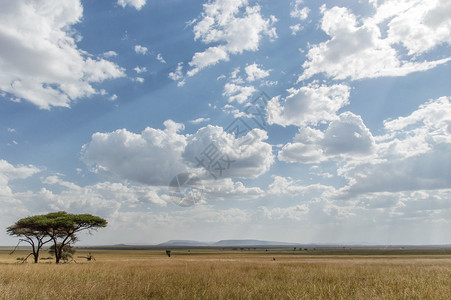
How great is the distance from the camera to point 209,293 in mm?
8461

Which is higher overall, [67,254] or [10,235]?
[10,235]

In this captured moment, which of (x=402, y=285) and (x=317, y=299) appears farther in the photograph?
(x=402, y=285)

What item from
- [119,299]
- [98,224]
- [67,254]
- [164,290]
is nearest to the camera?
[119,299]

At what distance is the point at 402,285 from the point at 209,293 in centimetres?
715

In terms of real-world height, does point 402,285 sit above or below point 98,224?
below

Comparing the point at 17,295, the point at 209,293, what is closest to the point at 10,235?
the point at 17,295

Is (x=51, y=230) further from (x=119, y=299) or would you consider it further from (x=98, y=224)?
(x=119, y=299)

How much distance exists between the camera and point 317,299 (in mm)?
7582

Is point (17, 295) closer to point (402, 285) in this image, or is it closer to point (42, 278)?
point (42, 278)

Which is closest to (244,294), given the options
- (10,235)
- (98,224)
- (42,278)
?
(42,278)

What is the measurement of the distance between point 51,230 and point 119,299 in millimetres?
36292

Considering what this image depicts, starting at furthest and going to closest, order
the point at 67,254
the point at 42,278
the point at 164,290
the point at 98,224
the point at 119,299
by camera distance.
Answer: the point at 67,254 → the point at 98,224 → the point at 42,278 → the point at 164,290 → the point at 119,299

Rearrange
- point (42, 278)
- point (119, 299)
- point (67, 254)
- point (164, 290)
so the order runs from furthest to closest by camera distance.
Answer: point (67, 254) → point (42, 278) → point (164, 290) → point (119, 299)

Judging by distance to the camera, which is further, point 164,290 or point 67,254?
point 67,254
